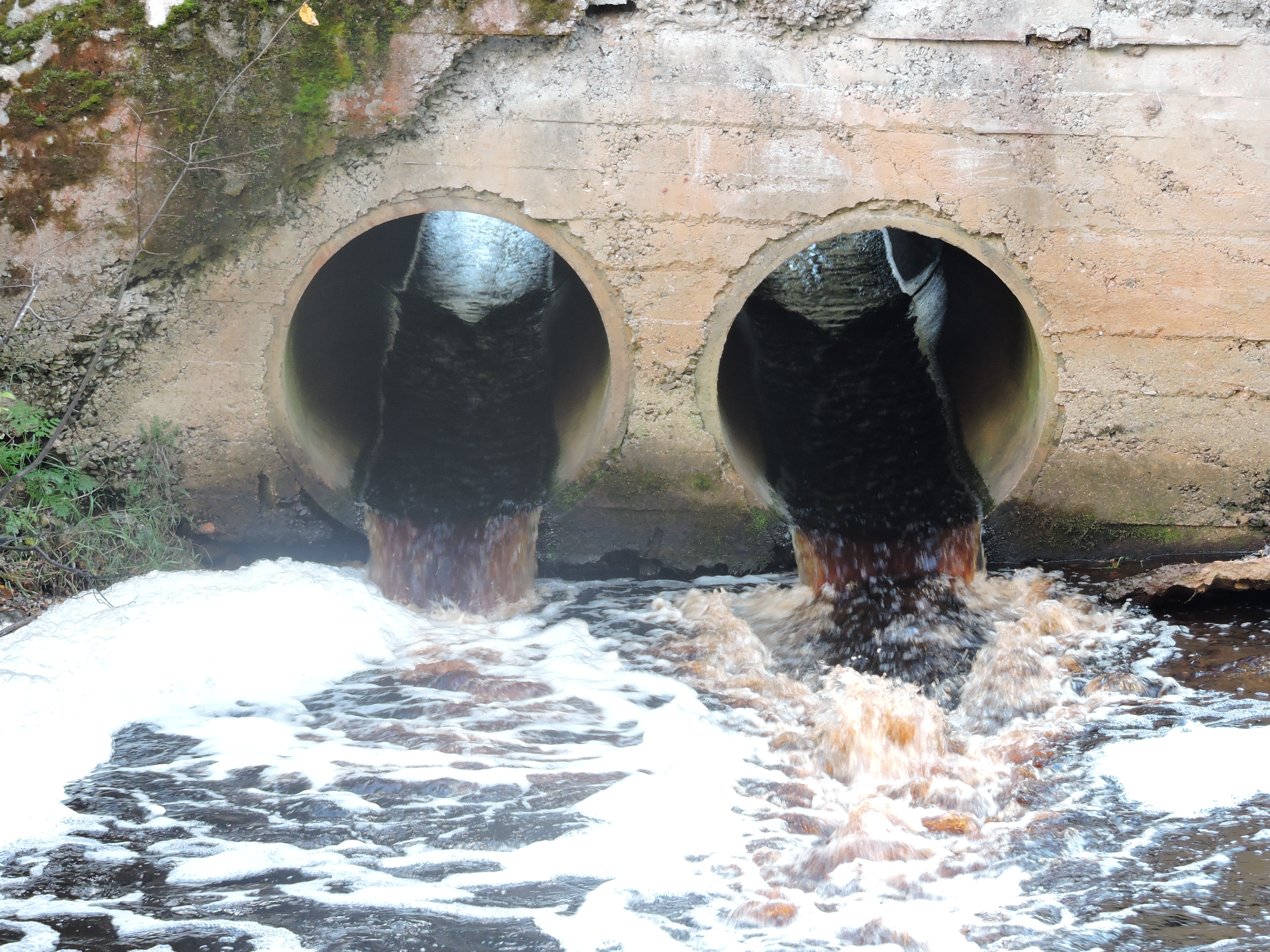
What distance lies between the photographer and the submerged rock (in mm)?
5414

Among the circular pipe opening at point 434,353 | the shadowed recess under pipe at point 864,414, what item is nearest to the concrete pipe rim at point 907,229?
the shadowed recess under pipe at point 864,414

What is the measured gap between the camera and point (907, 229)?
5.84m

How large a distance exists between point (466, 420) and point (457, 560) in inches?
58.2

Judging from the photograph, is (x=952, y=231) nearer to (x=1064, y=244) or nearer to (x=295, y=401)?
(x=1064, y=244)

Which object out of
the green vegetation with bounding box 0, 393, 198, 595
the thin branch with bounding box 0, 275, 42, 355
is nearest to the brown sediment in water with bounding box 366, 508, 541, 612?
the green vegetation with bounding box 0, 393, 198, 595

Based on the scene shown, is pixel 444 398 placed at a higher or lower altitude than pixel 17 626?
higher

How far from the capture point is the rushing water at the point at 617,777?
312cm

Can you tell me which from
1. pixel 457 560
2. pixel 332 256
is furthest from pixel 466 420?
pixel 332 256

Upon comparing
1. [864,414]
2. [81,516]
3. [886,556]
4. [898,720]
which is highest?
[864,414]

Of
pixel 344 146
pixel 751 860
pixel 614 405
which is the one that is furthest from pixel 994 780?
pixel 344 146

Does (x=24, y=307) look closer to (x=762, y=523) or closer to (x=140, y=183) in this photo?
(x=140, y=183)

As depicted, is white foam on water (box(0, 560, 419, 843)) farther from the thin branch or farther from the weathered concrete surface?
the thin branch

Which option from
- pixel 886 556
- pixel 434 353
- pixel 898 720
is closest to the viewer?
pixel 898 720

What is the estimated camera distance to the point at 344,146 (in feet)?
18.1
